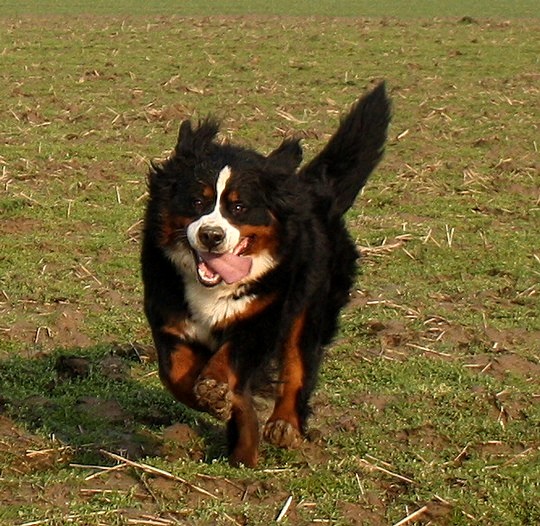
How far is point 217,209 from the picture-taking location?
221 inches

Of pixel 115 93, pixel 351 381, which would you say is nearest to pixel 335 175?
pixel 351 381

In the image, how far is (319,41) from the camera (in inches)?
912

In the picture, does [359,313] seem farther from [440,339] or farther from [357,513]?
[357,513]

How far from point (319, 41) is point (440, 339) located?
52.1 feet

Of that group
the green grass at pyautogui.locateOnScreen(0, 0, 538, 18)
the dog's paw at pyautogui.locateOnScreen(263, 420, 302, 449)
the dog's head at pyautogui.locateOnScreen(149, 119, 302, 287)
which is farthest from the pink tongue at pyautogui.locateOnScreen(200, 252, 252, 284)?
the green grass at pyautogui.locateOnScreen(0, 0, 538, 18)

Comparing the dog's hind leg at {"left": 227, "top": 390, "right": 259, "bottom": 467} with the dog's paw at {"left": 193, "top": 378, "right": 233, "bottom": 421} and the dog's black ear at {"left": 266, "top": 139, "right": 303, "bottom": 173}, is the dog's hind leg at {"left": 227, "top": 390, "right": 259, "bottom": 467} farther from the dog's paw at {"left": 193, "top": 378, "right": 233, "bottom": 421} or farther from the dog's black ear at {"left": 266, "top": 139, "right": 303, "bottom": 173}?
the dog's black ear at {"left": 266, "top": 139, "right": 303, "bottom": 173}

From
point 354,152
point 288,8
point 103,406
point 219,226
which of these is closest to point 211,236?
point 219,226

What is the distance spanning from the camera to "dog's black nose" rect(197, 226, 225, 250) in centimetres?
543

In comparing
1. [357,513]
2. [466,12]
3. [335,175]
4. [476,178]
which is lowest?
[466,12]

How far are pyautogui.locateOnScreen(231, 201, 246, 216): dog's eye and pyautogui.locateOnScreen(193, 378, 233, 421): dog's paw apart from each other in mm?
742

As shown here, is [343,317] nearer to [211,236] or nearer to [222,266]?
[222,266]

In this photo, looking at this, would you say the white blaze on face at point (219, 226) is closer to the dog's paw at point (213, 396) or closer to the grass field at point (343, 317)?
the dog's paw at point (213, 396)

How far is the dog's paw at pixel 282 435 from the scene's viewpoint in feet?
19.5

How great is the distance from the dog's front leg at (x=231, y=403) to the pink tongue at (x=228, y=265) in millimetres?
307
